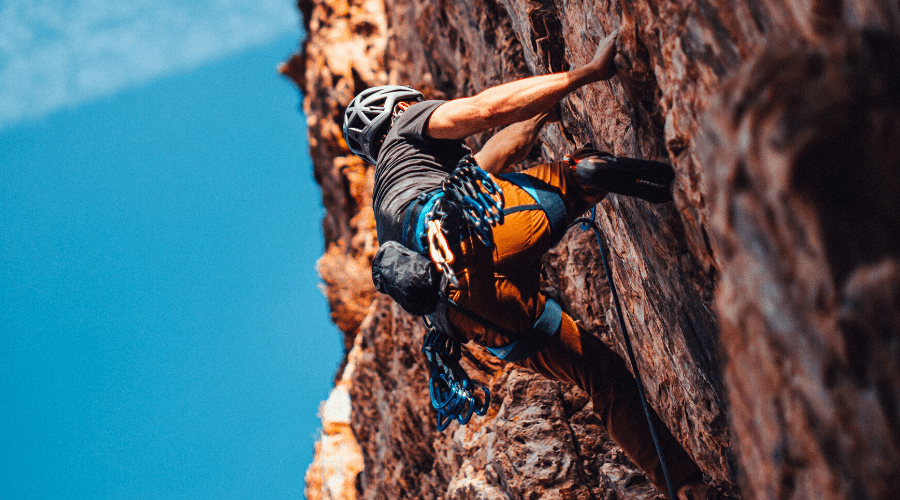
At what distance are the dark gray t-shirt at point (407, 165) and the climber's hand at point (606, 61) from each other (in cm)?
79

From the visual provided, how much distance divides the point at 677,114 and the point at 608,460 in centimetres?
262

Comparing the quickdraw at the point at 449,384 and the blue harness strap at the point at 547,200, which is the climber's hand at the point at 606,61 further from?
the quickdraw at the point at 449,384

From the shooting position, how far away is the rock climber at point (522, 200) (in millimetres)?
2859

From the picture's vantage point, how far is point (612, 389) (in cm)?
342

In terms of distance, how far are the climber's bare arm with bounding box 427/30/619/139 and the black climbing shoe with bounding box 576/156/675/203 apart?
371 millimetres

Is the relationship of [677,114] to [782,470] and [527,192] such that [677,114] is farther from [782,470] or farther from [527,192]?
[782,470]

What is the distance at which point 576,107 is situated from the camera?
12.9 feet

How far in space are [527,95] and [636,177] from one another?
1.96ft

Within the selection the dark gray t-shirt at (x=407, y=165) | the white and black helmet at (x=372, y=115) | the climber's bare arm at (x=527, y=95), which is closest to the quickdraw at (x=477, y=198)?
the climber's bare arm at (x=527, y=95)

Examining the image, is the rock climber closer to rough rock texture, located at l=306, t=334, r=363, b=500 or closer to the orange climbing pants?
the orange climbing pants

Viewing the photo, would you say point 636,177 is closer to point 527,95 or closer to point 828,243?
point 527,95

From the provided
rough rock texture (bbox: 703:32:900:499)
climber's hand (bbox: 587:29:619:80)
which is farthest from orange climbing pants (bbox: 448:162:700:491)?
rough rock texture (bbox: 703:32:900:499)

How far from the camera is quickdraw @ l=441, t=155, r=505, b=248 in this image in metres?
2.74

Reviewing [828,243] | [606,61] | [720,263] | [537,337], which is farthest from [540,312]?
[828,243]
